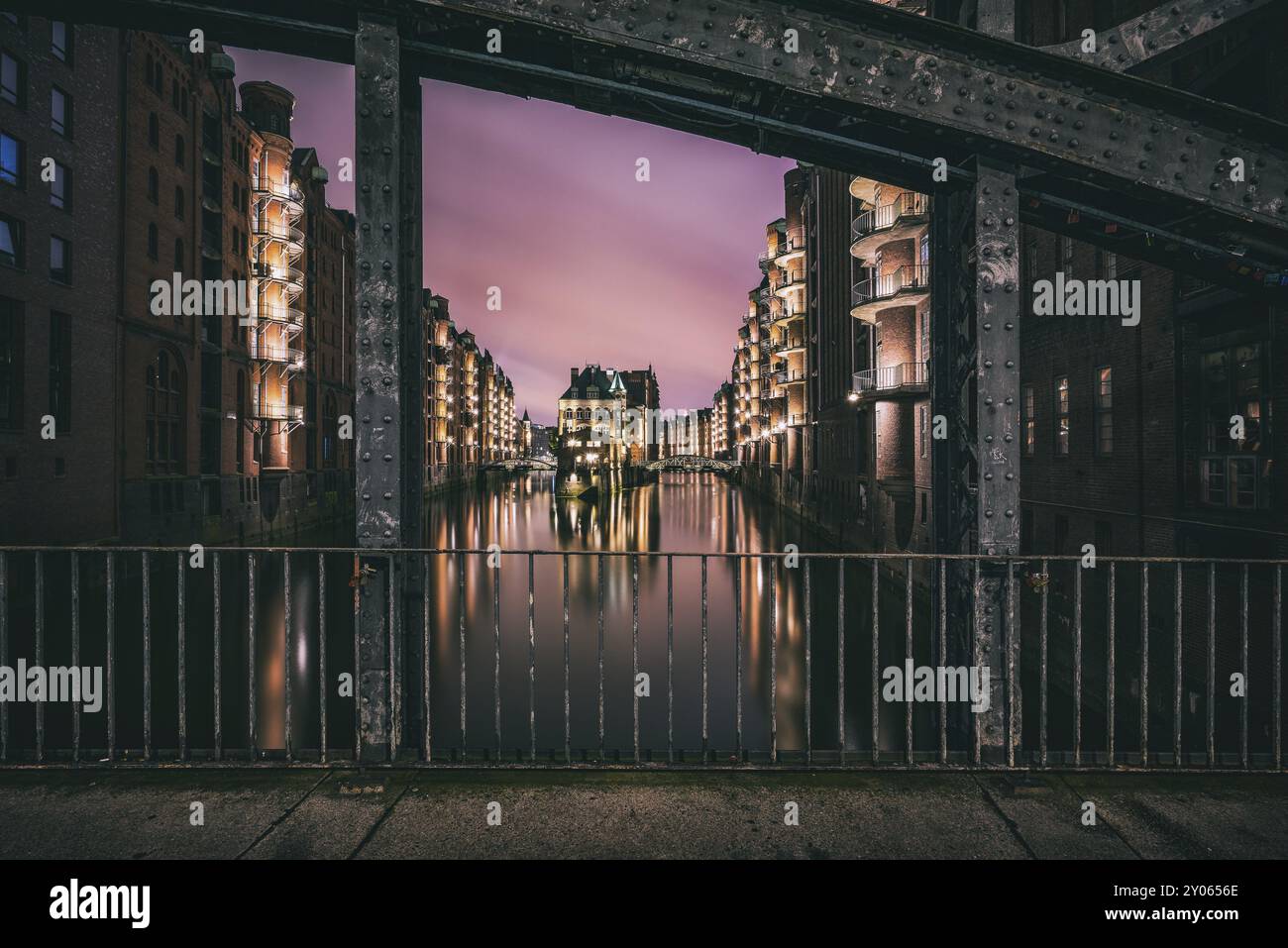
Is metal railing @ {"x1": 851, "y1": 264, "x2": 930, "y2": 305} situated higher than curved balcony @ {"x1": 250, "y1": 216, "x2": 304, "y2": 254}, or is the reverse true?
curved balcony @ {"x1": 250, "y1": 216, "x2": 304, "y2": 254}

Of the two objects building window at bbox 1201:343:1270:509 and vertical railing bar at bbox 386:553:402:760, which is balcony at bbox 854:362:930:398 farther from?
vertical railing bar at bbox 386:553:402:760

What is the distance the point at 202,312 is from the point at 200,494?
29.4 feet

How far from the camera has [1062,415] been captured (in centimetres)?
1449

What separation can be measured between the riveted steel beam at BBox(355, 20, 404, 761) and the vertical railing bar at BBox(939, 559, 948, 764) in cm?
365


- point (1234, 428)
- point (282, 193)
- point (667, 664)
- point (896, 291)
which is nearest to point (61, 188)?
point (282, 193)

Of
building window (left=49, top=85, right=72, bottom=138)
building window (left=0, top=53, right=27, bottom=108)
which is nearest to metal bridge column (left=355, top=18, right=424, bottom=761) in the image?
building window (left=0, top=53, right=27, bottom=108)

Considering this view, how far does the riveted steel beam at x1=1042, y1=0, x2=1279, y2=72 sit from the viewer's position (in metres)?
3.87

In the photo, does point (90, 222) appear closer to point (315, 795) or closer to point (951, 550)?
point (315, 795)

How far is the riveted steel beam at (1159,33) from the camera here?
12.7 ft

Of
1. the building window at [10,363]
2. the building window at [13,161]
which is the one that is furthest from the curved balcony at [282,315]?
the building window at [10,363]

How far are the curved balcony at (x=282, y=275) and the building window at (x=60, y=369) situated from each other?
1625 centimetres

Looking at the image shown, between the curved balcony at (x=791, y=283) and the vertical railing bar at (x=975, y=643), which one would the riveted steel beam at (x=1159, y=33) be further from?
the curved balcony at (x=791, y=283)
